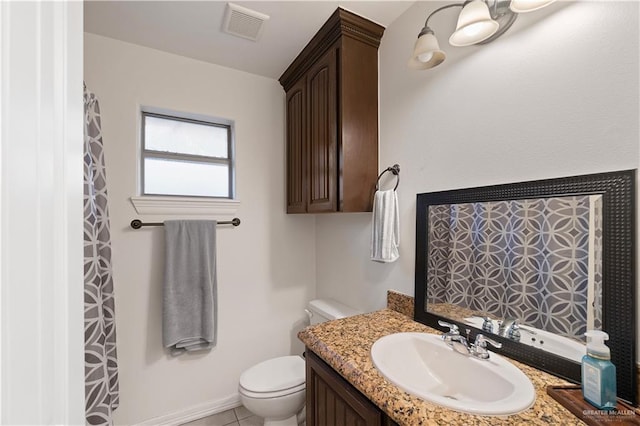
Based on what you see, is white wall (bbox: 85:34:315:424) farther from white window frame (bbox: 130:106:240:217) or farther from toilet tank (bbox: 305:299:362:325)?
toilet tank (bbox: 305:299:362:325)

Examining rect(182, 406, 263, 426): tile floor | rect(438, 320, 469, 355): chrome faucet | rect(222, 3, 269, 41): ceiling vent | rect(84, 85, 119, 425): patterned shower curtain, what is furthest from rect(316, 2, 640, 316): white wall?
rect(84, 85, 119, 425): patterned shower curtain

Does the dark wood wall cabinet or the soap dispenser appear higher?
the dark wood wall cabinet

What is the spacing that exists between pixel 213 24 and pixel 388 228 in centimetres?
146

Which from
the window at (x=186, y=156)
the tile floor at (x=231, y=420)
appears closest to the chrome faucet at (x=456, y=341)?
the tile floor at (x=231, y=420)

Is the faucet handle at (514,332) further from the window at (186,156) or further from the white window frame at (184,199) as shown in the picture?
the window at (186,156)

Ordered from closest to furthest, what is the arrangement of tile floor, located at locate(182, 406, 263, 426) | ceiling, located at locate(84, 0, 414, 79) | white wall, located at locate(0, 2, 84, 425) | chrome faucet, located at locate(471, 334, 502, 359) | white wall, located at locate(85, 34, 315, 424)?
white wall, located at locate(0, 2, 84, 425), chrome faucet, located at locate(471, 334, 502, 359), ceiling, located at locate(84, 0, 414, 79), white wall, located at locate(85, 34, 315, 424), tile floor, located at locate(182, 406, 263, 426)

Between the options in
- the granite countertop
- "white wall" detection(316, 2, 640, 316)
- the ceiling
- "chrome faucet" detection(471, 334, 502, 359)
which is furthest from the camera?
the ceiling

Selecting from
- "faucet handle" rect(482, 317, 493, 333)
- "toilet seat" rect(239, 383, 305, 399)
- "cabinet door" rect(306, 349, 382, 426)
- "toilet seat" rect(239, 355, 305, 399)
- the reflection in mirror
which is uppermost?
the reflection in mirror

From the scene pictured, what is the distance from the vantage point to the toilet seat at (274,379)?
1476mm

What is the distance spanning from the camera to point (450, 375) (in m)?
1.04

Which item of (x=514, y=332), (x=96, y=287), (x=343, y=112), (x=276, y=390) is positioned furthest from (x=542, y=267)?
(x=96, y=287)

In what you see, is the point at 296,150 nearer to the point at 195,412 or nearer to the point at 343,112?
the point at 343,112

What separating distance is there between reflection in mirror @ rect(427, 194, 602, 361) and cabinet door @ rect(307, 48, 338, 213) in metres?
0.58

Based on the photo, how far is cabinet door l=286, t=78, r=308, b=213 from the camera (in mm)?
1861
